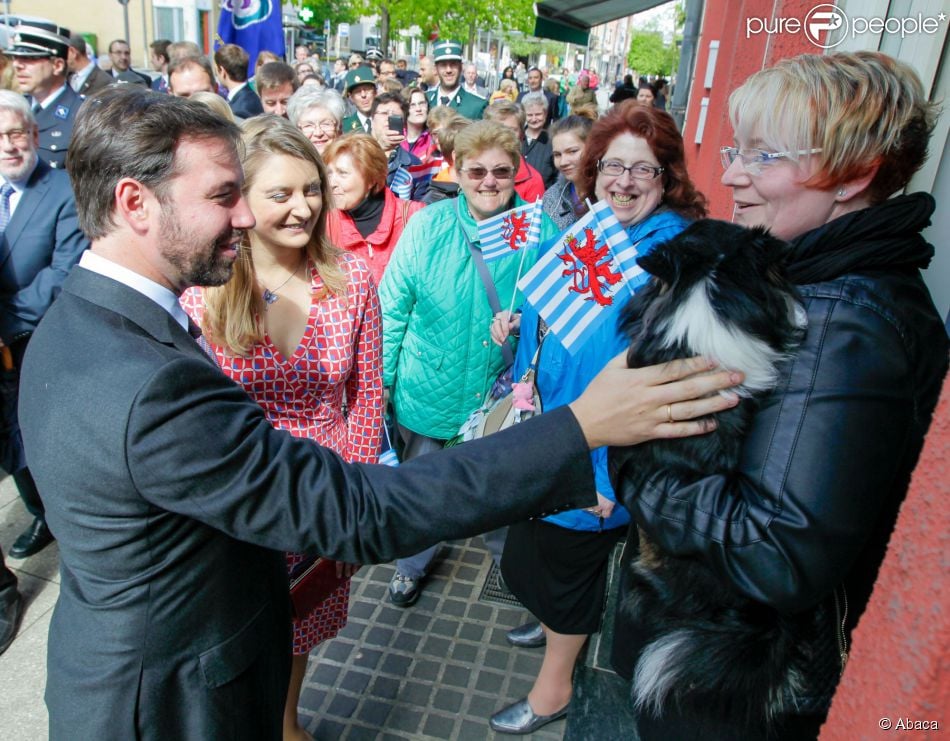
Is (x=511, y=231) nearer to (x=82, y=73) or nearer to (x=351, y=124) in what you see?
(x=351, y=124)

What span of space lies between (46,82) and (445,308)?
3990 millimetres

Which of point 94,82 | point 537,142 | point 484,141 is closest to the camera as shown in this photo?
point 484,141

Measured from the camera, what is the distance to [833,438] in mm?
1210

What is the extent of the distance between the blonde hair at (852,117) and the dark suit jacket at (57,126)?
16.6 feet

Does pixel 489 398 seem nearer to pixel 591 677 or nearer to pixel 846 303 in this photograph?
pixel 591 677

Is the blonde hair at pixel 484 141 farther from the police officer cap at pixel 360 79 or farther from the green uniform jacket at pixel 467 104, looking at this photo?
the police officer cap at pixel 360 79

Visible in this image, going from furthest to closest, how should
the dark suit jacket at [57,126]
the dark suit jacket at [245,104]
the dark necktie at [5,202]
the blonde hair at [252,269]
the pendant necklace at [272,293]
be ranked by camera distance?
the dark suit jacket at [245,104] < the dark suit jacket at [57,126] < the dark necktie at [5,202] < the pendant necklace at [272,293] < the blonde hair at [252,269]

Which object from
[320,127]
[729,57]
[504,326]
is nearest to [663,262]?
[504,326]

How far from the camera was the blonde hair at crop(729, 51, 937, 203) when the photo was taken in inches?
55.1

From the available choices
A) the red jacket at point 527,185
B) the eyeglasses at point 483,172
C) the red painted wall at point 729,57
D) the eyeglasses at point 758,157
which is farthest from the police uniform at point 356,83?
the eyeglasses at point 758,157

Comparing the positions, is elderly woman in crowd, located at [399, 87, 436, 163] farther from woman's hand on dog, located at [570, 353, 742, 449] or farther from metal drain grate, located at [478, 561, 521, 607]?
woman's hand on dog, located at [570, 353, 742, 449]

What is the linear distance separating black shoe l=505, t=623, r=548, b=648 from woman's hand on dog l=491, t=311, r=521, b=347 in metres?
1.37

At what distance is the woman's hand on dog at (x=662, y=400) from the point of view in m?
1.23

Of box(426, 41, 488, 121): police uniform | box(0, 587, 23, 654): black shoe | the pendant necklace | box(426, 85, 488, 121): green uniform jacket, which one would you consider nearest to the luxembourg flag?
the pendant necklace
